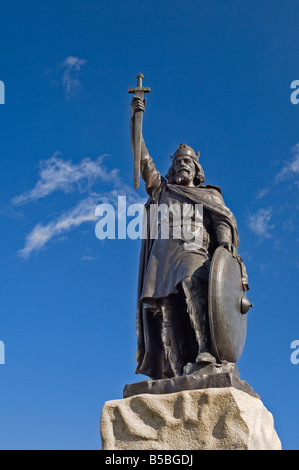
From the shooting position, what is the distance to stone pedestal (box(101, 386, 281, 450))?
17.9 feet

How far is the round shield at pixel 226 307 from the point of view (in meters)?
6.21

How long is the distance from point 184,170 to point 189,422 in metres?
3.44

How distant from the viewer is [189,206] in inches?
289

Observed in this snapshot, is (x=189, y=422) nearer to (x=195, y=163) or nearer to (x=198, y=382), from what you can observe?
(x=198, y=382)

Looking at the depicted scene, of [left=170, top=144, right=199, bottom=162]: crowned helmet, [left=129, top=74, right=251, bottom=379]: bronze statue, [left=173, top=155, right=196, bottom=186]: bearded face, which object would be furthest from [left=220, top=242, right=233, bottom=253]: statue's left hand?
[left=170, top=144, right=199, bottom=162]: crowned helmet

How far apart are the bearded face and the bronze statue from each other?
14 millimetres

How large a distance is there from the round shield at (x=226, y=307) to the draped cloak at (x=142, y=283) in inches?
→ 14.2

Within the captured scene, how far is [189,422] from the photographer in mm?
5625

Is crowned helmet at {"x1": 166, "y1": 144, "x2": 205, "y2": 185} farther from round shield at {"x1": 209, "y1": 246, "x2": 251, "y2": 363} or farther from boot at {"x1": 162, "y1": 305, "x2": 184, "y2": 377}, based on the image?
boot at {"x1": 162, "y1": 305, "x2": 184, "y2": 377}

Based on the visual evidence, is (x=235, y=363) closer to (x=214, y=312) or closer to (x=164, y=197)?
(x=214, y=312)

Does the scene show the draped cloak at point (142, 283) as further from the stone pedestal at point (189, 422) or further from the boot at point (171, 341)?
the stone pedestal at point (189, 422)

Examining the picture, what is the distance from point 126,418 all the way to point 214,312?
4.67 ft
